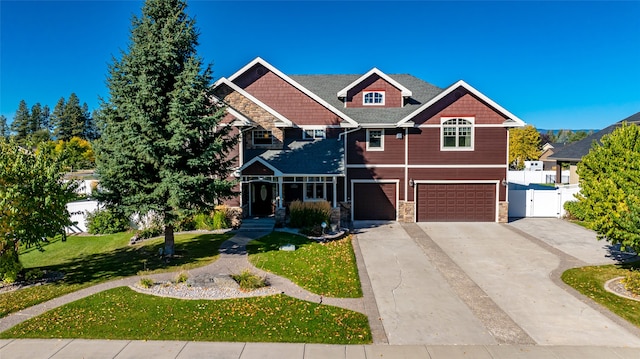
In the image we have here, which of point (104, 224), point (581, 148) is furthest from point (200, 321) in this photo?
point (581, 148)

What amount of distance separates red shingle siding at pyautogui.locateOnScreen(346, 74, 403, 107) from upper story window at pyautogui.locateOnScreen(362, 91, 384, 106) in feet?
0.58

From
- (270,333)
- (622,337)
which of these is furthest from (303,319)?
(622,337)

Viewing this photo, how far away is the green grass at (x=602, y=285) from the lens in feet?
28.9

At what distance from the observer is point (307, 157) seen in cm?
1944

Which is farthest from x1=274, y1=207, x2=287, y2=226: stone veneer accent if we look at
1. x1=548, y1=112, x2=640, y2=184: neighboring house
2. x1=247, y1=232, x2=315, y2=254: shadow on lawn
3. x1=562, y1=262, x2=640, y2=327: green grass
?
x1=548, y1=112, x2=640, y2=184: neighboring house

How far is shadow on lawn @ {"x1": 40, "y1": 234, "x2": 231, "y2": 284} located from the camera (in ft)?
38.7

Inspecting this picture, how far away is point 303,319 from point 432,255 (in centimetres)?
731

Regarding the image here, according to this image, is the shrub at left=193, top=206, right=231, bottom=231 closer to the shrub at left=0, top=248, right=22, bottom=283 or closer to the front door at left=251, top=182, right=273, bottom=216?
the front door at left=251, top=182, right=273, bottom=216


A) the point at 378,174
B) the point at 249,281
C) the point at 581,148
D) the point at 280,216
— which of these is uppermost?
the point at 581,148

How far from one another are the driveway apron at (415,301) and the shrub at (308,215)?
3115mm

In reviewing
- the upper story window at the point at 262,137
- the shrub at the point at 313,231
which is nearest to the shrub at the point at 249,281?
the shrub at the point at 313,231

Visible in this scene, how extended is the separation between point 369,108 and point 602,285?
14506 mm

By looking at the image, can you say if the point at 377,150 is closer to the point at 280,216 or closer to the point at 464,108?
the point at 464,108

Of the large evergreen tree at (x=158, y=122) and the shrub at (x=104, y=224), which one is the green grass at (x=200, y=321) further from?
the shrub at (x=104, y=224)
